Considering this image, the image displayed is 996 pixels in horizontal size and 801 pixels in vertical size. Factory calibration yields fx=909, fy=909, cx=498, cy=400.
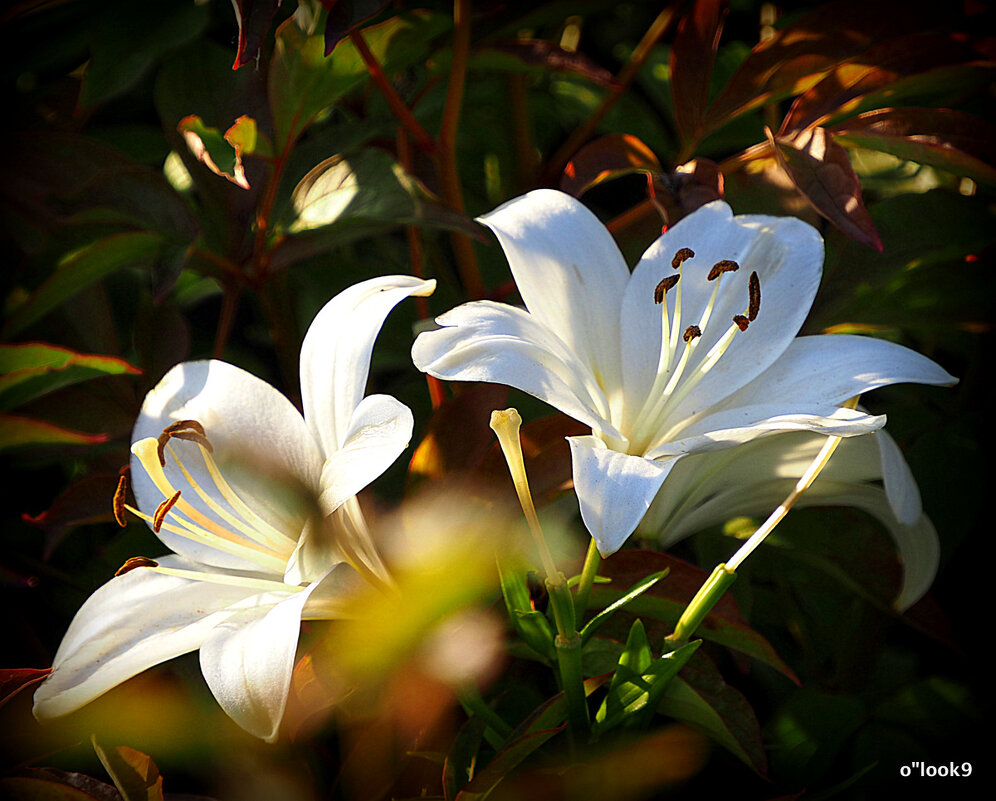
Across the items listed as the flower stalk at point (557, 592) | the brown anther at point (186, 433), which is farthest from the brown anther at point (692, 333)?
the brown anther at point (186, 433)

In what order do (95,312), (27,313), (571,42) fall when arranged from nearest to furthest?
(27,313), (95,312), (571,42)

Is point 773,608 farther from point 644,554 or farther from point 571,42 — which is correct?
point 571,42

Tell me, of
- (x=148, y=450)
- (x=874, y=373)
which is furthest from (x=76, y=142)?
(x=874, y=373)

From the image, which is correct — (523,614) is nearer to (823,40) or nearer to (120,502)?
(120,502)


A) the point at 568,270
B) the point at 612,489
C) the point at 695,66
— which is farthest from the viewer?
the point at 695,66

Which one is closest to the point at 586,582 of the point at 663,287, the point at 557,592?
the point at 557,592

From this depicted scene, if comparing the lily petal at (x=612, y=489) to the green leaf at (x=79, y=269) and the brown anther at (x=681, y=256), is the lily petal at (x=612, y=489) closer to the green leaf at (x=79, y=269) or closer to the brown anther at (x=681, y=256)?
the brown anther at (x=681, y=256)
